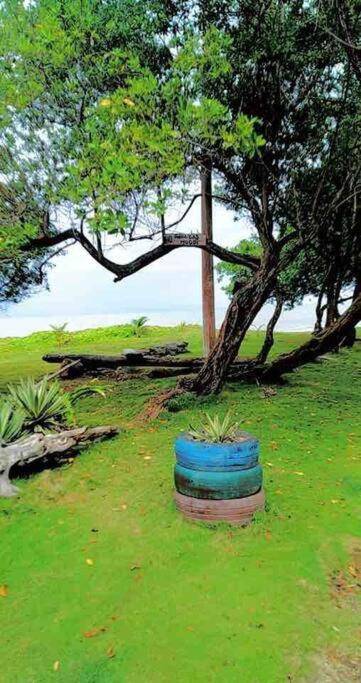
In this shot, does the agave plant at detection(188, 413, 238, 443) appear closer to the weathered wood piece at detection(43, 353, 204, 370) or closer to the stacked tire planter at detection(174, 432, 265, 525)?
the stacked tire planter at detection(174, 432, 265, 525)

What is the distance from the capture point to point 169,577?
10.9 ft

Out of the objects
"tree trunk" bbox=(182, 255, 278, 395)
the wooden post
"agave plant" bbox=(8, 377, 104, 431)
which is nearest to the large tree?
"tree trunk" bbox=(182, 255, 278, 395)

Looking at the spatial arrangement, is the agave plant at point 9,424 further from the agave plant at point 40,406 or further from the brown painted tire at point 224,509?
the brown painted tire at point 224,509

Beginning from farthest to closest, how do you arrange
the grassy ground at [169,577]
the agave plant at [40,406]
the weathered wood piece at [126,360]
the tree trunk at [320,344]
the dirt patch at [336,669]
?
the weathered wood piece at [126,360], the tree trunk at [320,344], the agave plant at [40,406], the grassy ground at [169,577], the dirt patch at [336,669]

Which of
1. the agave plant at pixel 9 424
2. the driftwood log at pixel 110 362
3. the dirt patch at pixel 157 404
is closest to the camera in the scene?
the agave plant at pixel 9 424

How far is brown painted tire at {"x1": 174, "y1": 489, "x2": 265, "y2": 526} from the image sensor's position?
394 centimetres

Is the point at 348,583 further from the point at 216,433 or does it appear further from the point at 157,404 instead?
the point at 157,404

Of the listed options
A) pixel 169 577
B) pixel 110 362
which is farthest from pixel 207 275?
pixel 169 577

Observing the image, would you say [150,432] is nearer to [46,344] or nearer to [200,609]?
[200,609]

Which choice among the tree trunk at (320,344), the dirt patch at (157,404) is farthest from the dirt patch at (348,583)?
the tree trunk at (320,344)

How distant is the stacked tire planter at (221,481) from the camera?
12.9 feet

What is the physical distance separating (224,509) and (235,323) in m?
4.78

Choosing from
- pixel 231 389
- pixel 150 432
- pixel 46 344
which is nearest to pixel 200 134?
pixel 150 432

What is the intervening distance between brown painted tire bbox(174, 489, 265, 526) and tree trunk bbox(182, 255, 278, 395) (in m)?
4.34
